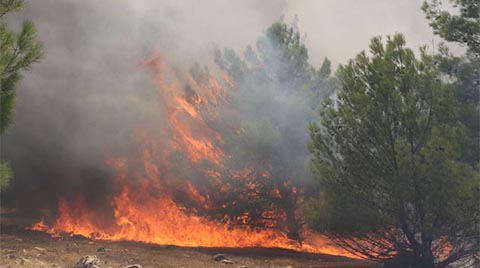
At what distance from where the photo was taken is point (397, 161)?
952 centimetres

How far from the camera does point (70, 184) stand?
824 inches

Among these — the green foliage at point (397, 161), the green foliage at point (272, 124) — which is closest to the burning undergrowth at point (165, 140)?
the green foliage at point (272, 124)

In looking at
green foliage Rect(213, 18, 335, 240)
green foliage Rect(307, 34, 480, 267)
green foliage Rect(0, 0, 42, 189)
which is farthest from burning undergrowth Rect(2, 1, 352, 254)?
green foliage Rect(0, 0, 42, 189)

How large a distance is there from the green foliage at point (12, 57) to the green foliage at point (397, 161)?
23.2ft

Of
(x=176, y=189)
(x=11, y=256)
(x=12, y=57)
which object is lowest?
(x=11, y=256)

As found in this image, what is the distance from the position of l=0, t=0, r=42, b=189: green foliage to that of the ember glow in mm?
9548

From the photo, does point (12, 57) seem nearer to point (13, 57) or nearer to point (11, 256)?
point (13, 57)

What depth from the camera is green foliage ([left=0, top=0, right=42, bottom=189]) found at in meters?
6.79

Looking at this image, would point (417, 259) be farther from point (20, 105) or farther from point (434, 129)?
point (20, 105)

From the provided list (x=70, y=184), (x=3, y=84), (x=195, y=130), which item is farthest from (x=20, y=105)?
(x=3, y=84)

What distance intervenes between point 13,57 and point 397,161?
8.13 metres

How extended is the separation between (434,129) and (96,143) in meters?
15.9

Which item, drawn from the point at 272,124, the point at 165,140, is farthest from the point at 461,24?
the point at 165,140

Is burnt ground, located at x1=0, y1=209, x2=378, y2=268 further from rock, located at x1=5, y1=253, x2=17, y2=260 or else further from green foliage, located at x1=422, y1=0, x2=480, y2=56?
green foliage, located at x1=422, y1=0, x2=480, y2=56
